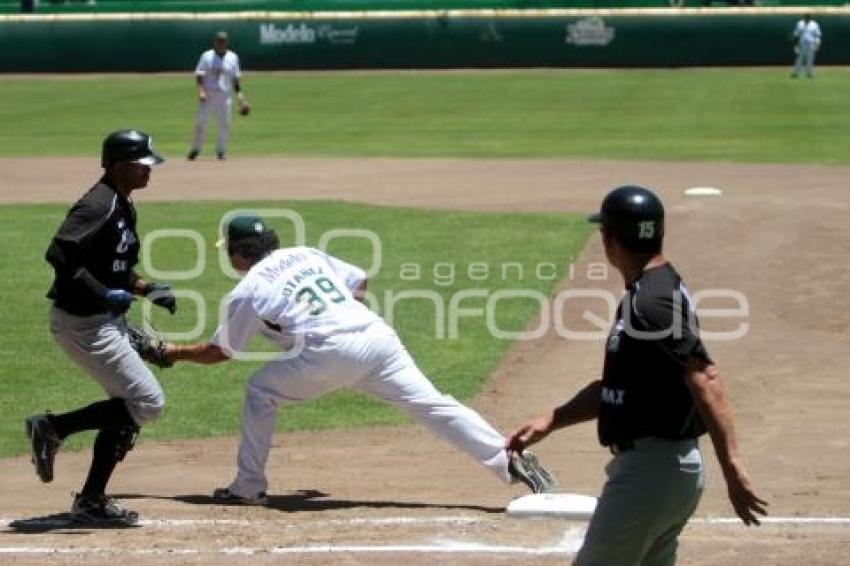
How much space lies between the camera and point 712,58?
150 ft

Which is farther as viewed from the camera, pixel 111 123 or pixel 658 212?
pixel 111 123

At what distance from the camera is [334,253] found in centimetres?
1731

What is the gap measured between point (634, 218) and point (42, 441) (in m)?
4.15

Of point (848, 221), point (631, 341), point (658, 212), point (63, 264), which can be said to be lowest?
point (848, 221)

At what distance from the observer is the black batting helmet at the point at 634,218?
5.57 m

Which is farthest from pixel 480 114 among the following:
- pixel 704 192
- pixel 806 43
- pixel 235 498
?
pixel 235 498

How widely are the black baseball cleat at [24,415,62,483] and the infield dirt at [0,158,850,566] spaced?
287mm

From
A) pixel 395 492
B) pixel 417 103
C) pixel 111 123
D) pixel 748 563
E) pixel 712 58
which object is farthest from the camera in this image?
pixel 712 58

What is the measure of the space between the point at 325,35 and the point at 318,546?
131 ft

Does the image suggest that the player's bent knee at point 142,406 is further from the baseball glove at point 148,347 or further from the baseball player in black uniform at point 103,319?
the baseball glove at point 148,347

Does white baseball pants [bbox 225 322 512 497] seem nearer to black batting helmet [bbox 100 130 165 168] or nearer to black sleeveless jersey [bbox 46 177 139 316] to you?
black sleeveless jersey [bbox 46 177 139 316]

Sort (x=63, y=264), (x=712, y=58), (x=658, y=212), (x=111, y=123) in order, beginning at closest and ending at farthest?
(x=658, y=212) < (x=63, y=264) < (x=111, y=123) < (x=712, y=58)

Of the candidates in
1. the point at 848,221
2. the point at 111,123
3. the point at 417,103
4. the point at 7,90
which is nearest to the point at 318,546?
the point at 848,221

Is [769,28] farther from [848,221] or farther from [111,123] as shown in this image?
[848,221]
